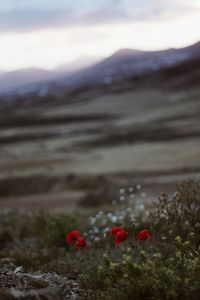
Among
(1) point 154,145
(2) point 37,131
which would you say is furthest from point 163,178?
(2) point 37,131

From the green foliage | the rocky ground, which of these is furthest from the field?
the rocky ground

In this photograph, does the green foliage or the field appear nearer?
the green foliage

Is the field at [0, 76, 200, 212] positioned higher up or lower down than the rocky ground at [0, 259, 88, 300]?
lower down

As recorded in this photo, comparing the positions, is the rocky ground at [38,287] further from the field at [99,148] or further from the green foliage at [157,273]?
the field at [99,148]

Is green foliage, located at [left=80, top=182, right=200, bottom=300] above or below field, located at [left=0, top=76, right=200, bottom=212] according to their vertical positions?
above

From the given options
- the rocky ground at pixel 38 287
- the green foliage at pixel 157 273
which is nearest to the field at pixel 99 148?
the green foliage at pixel 157 273

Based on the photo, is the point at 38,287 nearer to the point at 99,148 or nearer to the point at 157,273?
the point at 157,273

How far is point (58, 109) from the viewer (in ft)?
344

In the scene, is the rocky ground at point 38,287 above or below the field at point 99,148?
above

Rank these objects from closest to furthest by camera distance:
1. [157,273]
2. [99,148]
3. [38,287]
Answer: [157,273] < [38,287] < [99,148]

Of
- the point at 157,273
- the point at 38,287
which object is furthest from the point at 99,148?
the point at 157,273

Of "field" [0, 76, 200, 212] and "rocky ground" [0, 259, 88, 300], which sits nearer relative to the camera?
"rocky ground" [0, 259, 88, 300]

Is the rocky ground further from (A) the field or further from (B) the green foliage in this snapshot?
(A) the field

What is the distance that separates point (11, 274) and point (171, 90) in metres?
101
